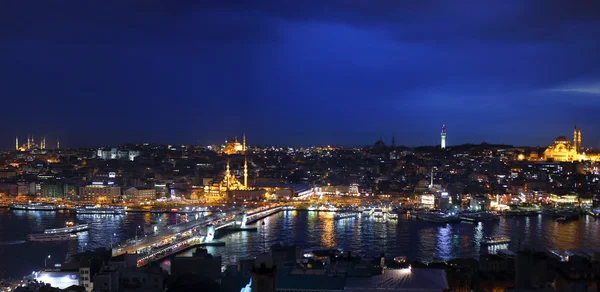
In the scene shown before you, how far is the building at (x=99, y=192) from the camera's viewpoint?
79.2 ft

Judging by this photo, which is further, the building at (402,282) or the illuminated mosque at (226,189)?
the illuminated mosque at (226,189)

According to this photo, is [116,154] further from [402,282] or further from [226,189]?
[402,282]

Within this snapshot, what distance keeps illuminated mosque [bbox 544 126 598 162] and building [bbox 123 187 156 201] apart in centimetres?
2365

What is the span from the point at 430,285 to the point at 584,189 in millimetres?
21841

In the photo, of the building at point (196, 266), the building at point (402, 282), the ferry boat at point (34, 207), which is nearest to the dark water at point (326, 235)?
the ferry boat at point (34, 207)

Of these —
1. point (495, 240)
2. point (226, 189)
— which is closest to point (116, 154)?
point (226, 189)

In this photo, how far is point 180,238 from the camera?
44.0ft

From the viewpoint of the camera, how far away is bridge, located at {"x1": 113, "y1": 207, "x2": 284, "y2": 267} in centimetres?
1153

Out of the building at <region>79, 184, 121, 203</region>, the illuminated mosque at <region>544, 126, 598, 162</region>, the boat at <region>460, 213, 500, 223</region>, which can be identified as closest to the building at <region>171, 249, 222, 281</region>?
the boat at <region>460, 213, 500, 223</region>

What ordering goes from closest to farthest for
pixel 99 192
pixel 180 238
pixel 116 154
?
pixel 180 238 < pixel 99 192 < pixel 116 154

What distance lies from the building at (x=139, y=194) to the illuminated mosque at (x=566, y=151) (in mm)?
23650

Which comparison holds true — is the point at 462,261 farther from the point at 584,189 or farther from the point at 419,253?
the point at 584,189

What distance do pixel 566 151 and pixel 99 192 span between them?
85.8 ft

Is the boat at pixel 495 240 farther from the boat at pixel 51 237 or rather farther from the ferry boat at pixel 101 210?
the ferry boat at pixel 101 210
